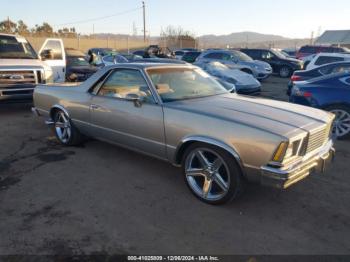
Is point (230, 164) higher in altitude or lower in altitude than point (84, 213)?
higher

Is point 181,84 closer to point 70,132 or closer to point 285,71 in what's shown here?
point 70,132

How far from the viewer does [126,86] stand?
14.6 ft

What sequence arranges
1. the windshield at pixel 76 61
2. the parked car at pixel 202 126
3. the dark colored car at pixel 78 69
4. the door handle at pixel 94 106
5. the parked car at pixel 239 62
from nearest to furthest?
the parked car at pixel 202 126 → the door handle at pixel 94 106 → the dark colored car at pixel 78 69 → the windshield at pixel 76 61 → the parked car at pixel 239 62

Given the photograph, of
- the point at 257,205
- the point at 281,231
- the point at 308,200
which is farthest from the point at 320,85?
the point at 281,231

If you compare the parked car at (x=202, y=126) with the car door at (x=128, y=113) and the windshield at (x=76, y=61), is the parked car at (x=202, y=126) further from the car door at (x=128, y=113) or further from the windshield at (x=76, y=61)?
the windshield at (x=76, y=61)

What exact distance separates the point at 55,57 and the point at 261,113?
8.54 m

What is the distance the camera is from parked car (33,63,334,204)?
3.12m

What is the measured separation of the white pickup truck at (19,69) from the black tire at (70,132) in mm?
2684

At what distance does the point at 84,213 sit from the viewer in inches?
134

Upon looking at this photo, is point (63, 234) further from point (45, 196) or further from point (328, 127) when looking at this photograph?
point (328, 127)

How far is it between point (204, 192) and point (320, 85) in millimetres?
3923

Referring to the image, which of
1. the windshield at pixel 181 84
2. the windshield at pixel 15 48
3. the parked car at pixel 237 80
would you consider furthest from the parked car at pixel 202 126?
the parked car at pixel 237 80

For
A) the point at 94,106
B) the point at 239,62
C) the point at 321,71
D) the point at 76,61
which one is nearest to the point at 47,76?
the point at 94,106

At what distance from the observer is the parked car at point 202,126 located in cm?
312
